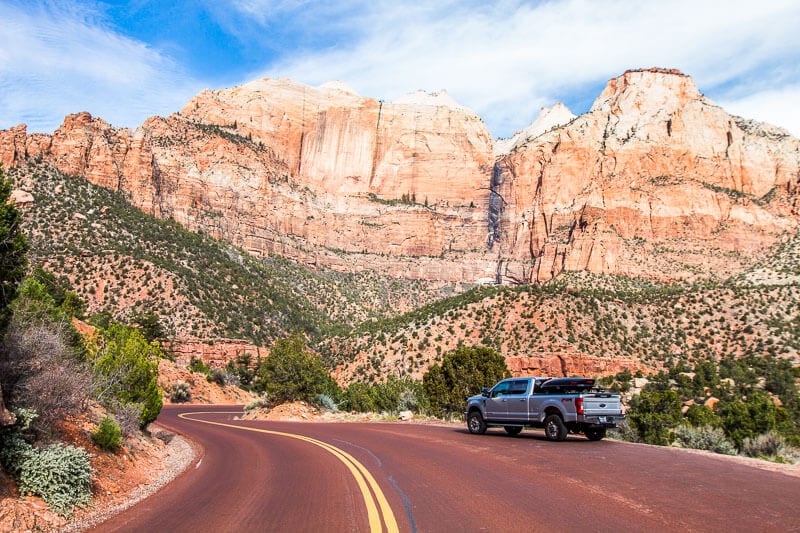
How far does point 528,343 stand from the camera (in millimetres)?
51406

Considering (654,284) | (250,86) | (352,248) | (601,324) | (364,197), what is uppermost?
(250,86)

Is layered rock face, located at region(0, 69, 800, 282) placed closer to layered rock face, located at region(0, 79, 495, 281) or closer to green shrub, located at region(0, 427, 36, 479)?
layered rock face, located at region(0, 79, 495, 281)

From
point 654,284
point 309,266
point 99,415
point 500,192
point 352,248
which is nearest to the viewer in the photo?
point 99,415

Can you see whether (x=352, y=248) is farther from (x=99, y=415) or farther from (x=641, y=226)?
(x=99, y=415)

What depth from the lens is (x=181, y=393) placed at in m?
48.3

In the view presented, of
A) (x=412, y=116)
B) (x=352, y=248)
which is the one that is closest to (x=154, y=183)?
(x=352, y=248)

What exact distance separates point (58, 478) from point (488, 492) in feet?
20.9

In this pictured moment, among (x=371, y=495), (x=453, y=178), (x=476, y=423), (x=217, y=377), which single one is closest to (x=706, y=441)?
(x=476, y=423)

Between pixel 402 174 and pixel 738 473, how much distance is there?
13259 cm

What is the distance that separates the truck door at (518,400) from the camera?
1547 cm

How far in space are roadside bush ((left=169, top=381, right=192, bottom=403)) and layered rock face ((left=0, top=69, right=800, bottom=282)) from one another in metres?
43.4

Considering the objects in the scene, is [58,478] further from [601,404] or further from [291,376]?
[291,376]

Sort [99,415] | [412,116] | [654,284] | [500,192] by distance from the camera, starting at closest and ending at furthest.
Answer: [99,415], [654,284], [500,192], [412,116]

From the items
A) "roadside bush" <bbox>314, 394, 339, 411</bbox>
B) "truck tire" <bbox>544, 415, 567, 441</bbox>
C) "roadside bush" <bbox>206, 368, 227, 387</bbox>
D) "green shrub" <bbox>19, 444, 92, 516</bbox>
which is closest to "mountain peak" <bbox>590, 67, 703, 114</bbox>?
"roadside bush" <bbox>206, 368, 227, 387</bbox>
